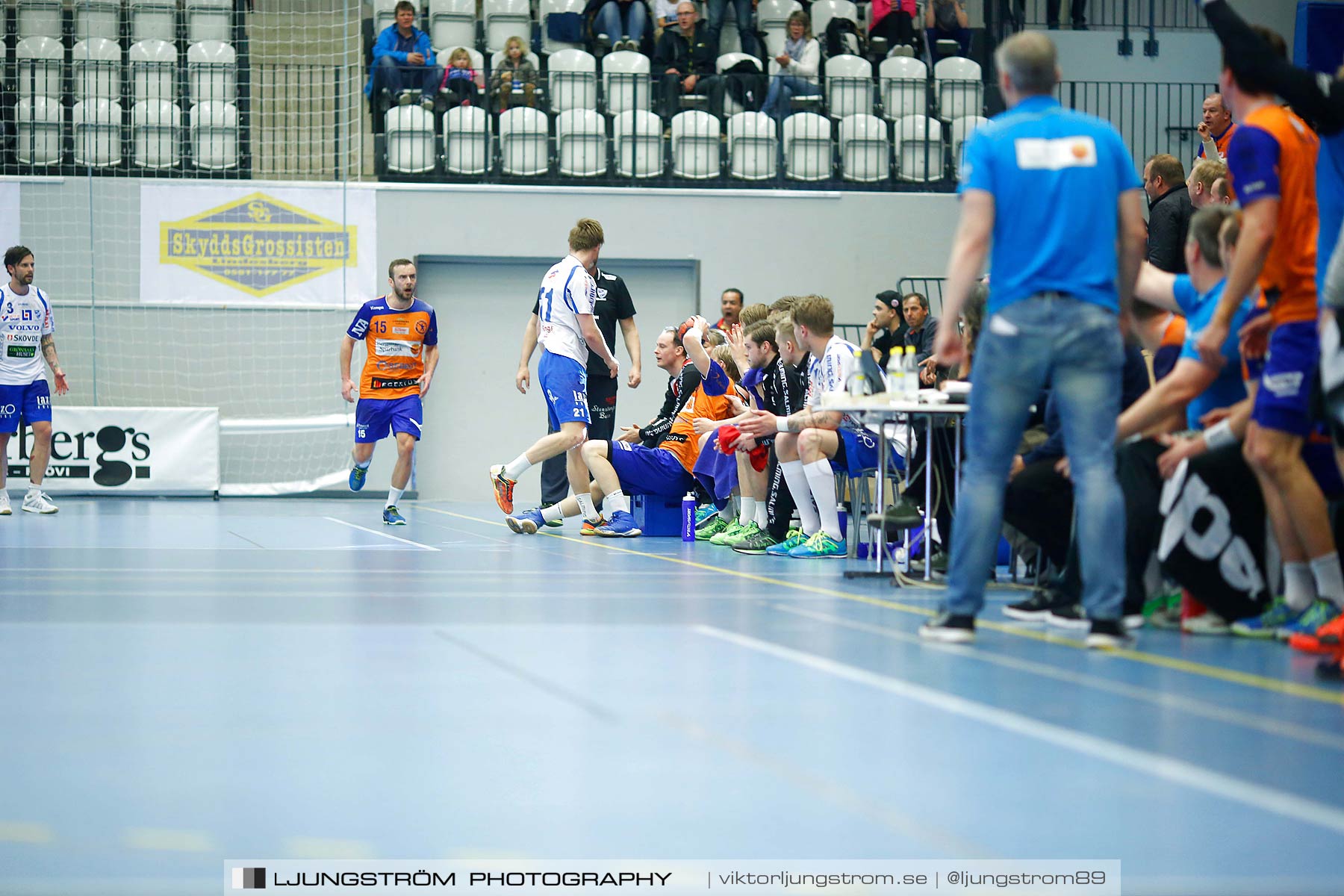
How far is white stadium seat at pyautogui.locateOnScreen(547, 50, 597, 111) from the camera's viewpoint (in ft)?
48.6

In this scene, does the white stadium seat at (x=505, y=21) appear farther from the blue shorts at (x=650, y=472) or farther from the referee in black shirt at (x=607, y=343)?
the blue shorts at (x=650, y=472)

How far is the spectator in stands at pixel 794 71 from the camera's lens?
14.8m

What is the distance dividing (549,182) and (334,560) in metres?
8.44

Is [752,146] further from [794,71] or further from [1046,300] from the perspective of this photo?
[1046,300]

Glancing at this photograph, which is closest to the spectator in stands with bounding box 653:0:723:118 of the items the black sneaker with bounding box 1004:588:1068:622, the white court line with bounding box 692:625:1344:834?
the black sneaker with bounding box 1004:588:1068:622

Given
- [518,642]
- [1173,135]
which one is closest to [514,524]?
[518,642]

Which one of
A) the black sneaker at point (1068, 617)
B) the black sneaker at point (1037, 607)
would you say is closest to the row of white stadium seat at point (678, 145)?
the black sneaker at point (1037, 607)

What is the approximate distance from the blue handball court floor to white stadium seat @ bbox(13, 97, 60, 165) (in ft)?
34.4

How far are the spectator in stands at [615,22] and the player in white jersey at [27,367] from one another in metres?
6.76

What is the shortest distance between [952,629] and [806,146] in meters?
11.4

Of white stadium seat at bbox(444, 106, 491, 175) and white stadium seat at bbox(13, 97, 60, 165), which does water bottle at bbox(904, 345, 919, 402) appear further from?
white stadium seat at bbox(13, 97, 60, 165)

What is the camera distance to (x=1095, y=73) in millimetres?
15961

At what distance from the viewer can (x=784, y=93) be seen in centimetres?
1476

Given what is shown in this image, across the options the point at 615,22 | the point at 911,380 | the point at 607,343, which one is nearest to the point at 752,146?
the point at 615,22
